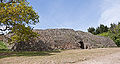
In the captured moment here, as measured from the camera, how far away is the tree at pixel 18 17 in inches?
440

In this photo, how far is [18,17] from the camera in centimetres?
1173

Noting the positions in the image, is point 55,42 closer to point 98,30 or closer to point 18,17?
point 18,17

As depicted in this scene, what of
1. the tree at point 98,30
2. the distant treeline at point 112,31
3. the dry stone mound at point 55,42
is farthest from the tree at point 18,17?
the tree at point 98,30

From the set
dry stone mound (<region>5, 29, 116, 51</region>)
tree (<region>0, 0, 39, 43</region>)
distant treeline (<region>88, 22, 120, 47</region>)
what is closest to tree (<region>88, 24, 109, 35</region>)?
distant treeline (<region>88, 22, 120, 47</region>)

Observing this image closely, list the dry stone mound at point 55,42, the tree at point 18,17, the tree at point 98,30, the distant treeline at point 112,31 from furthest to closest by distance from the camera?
the tree at point 98,30 → the distant treeline at point 112,31 → the dry stone mound at point 55,42 → the tree at point 18,17

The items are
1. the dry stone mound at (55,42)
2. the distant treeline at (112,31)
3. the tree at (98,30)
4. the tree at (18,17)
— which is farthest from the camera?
the tree at (98,30)

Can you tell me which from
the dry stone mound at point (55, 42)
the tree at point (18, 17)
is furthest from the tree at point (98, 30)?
the tree at point (18, 17)

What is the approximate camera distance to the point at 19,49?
17234mm

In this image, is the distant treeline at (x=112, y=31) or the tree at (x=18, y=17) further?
the distant treeline at (x=112, y=31)

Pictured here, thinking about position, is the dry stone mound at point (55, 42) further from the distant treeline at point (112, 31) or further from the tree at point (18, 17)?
the distant treeline at point (112, 31)

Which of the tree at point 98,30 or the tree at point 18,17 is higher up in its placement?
the tree at point 98,30

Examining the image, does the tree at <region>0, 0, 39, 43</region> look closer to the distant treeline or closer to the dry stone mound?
the dry stone mound

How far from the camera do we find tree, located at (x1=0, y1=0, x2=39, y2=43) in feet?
36.7

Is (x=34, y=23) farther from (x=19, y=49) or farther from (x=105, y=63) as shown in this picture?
(x=105, y=63)
